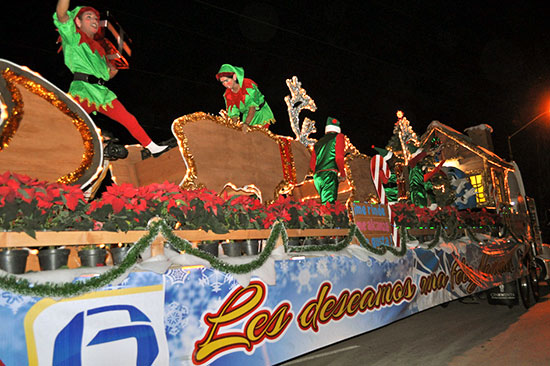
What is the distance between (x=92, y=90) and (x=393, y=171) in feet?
25.5

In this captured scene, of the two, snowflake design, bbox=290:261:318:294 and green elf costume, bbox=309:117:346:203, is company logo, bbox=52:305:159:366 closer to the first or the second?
snowflake design, bbox=290:261:318:294

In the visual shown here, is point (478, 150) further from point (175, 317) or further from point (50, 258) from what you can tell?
point (50, 258)

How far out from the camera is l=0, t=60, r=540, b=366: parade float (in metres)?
2.87

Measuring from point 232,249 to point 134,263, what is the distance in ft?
4.34

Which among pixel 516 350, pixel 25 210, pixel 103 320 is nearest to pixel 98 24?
pixel 25 210

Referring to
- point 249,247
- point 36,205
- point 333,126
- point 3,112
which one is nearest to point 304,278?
point 249,247

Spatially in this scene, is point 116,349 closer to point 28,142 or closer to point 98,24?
point 28,142

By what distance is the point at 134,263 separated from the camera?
3.25m

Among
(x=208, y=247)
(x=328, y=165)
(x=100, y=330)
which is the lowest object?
(x=100, y=330)

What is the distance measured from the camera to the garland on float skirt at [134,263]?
8.64ft

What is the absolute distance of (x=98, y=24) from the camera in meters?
4.44

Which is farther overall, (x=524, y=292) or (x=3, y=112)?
(x=524, y=292)

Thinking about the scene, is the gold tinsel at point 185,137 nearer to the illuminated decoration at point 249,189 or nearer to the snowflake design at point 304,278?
the illuminated decoration at point 249,189

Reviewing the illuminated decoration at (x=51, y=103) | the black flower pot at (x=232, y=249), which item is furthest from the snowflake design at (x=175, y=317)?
the illuminated decoration at (x=51, y=103)
